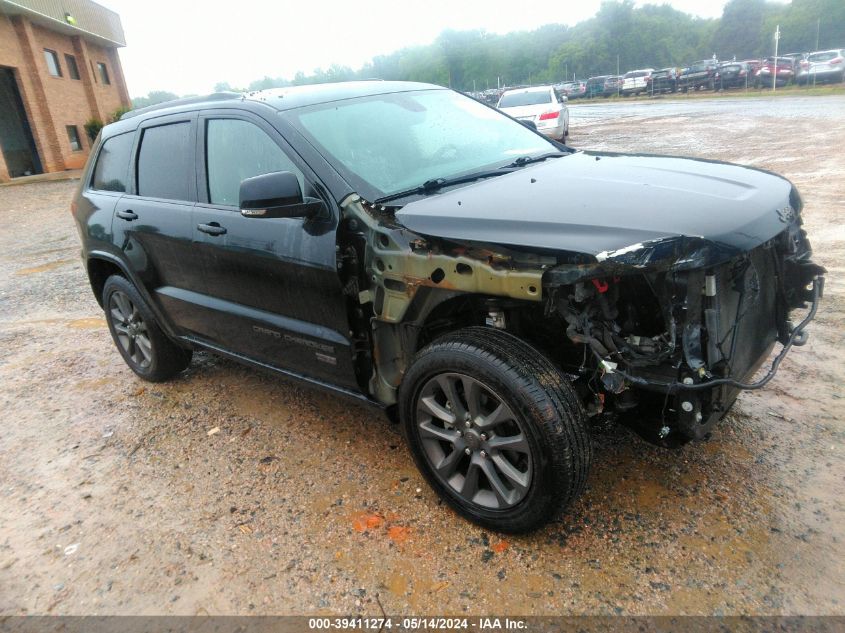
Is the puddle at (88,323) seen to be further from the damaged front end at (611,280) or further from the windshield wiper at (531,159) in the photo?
the windshield wiper at (531,159)

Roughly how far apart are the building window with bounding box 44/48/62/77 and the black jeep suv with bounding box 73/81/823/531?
26.9 meters

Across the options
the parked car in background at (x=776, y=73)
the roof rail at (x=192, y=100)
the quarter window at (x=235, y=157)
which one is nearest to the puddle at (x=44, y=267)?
the roof rail at (x=192, y=100)

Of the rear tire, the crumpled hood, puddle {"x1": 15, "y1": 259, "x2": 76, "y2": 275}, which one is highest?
the crumpled hood

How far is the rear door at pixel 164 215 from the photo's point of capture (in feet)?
11.8

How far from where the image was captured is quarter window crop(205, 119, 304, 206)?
10.2 ft

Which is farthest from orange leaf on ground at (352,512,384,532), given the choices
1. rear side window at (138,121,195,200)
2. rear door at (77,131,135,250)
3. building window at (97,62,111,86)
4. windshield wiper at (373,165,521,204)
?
building window at (97,62,111,86)

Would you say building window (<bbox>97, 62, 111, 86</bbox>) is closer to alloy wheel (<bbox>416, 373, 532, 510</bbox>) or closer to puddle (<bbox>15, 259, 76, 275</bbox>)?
puddle (<bbox>15, 259, 76, 275</bbox>)

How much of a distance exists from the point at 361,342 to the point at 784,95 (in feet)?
100

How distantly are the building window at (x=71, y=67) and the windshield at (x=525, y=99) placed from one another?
21.2 metres

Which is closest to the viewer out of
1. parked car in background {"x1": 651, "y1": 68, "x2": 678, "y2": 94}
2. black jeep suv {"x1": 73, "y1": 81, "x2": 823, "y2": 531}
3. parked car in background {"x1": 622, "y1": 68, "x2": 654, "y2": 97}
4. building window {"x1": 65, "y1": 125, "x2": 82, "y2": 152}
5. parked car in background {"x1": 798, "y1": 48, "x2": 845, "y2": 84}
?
black jeep suv {"x1": 73, "y1": 81, "x2": 823, "y2": 531}

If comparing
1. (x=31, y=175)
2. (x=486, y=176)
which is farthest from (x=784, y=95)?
(x=31, y=175)

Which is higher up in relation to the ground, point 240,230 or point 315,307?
point 240,230

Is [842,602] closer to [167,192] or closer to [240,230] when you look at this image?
[240,230]

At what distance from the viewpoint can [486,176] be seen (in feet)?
10.2
